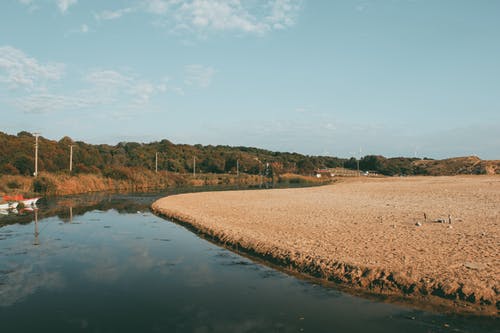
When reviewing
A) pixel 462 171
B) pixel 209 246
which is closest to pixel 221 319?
pixel 209 246

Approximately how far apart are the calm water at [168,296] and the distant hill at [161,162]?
44.7 m

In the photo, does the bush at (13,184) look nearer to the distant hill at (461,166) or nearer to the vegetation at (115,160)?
the vegetation at (115,160)

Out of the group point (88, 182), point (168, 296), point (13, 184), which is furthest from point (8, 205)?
point (168, 296)

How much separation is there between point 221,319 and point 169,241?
9358mm

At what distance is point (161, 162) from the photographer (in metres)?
104

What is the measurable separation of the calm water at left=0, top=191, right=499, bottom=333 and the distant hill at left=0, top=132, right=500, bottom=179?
44.7 meters

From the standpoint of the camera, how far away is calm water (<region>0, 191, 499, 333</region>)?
791cm

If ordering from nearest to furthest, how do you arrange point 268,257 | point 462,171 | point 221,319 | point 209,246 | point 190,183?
point 221,319, point 268,257, point 209,246, point 190,183, point 462,171

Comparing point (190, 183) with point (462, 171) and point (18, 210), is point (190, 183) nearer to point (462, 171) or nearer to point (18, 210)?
point (18, 210)

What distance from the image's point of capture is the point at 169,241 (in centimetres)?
1716

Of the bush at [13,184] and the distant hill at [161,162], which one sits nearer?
the bush at [13,184]

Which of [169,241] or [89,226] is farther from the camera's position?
[89,226]

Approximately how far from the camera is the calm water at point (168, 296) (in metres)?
7.91

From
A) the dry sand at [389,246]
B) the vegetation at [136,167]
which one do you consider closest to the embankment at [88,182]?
the vegetation at [136,167]
